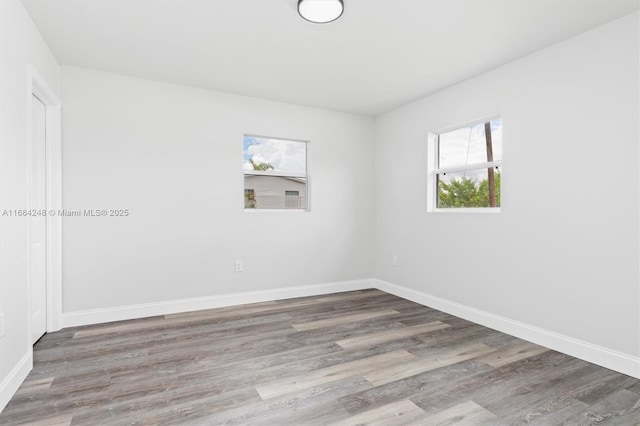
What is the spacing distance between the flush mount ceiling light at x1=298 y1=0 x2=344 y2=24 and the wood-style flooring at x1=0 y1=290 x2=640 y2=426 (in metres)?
2.38

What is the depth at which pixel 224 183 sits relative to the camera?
390cm

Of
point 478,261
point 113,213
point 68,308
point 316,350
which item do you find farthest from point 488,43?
point 68,308

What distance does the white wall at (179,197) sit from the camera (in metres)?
3.29

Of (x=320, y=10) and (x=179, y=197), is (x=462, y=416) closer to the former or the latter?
(x=320, y=10)

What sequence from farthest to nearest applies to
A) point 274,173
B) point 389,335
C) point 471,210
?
point 274,173 < point 471,210 < point 389,335

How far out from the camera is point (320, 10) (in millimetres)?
2260

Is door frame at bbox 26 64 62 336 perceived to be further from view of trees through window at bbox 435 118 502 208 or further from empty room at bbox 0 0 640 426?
view of trees through window at bbox 435 118 502 208

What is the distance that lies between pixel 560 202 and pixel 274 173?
115 inches

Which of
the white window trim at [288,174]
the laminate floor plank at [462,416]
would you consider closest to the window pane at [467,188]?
the white window trim at [288,174]

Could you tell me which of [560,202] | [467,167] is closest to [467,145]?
[467,167]

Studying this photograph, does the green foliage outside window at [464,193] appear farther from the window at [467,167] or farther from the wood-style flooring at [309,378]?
the wood-style flooring at [309,378]

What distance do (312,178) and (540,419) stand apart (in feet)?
10.8

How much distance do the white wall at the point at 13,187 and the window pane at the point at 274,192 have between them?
2173 mm

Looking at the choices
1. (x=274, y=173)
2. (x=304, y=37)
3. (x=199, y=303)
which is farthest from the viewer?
(x=274, y=173)
